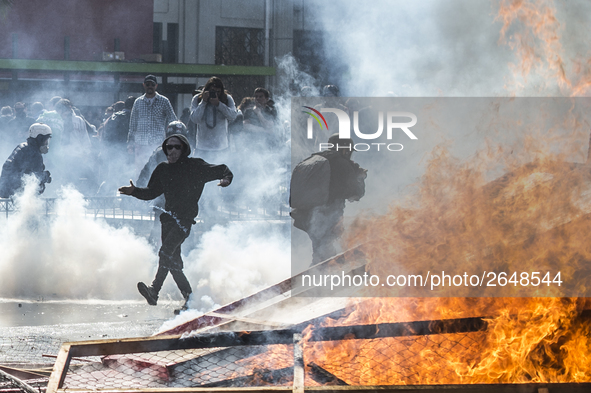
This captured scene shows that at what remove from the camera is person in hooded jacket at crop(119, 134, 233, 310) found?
5.46 meters

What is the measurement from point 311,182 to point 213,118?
2.34 metres

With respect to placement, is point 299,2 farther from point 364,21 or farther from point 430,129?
point 430,129

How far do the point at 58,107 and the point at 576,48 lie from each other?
303 inches

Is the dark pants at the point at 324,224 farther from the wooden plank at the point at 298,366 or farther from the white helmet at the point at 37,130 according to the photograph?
the white helmet at the point at 37,130

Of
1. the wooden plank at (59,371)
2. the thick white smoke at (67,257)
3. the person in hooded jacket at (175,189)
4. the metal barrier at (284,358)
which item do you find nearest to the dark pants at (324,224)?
the person in hooded jacket at (175,189)

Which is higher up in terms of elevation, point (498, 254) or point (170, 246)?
point (170, 246)

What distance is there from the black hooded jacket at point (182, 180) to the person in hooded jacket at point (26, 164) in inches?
108

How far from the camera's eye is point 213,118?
755 cm

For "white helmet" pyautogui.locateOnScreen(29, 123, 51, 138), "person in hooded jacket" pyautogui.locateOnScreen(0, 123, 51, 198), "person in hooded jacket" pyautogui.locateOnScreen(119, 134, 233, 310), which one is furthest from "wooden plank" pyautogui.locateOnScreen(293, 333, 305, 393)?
"white helmet" pyautogui.locateOnScreen(29, 123, 51, 138)

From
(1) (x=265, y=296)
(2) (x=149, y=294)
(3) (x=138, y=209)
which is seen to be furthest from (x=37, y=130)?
(1) (x=265, y=296)

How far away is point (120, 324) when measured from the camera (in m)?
5.47

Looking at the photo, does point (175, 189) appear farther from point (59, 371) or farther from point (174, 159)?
point (59, 371)

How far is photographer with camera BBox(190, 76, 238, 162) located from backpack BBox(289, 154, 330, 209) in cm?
202

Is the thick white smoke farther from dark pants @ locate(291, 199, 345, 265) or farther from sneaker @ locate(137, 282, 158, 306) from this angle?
dark pants @ locate(291, 199, 345, 265)
